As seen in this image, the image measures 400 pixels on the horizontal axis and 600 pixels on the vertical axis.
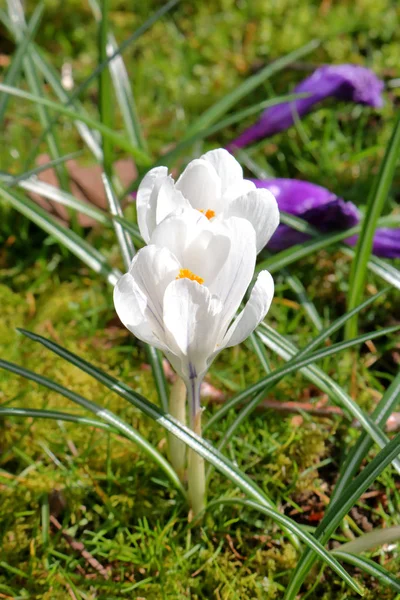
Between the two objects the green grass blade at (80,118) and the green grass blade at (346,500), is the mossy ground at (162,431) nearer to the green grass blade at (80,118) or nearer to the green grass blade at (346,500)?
the green grass blade at (346,500)

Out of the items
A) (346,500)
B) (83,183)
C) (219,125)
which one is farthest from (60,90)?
(346,500)

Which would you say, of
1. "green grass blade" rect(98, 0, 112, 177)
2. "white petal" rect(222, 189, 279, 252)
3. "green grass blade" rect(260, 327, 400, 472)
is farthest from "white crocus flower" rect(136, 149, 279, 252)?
"green grass blade" rect(98, 0, 112, 177)

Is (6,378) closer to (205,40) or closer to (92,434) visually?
(92,434)

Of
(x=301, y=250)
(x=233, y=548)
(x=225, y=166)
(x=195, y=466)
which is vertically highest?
(x=225, y=166)

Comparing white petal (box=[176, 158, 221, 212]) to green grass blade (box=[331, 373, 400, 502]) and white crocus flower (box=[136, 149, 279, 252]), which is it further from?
green grass blade (box=[331, 373, 400, 502])

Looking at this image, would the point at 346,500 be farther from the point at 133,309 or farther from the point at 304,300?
the point at 304,300

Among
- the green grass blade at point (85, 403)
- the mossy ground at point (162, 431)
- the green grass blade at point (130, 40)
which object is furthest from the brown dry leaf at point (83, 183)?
the green grass blade at point (85, 403)

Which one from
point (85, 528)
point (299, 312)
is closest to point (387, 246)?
point (299, 312)
